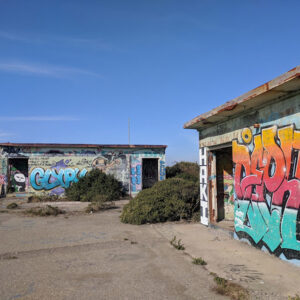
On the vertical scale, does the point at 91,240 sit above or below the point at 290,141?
below

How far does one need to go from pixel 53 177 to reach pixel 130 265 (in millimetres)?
15165

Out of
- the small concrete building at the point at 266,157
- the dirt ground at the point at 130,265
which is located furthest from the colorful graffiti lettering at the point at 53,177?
the small concrete building at the point at 266,157

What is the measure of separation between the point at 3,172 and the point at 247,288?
18370 millimetres

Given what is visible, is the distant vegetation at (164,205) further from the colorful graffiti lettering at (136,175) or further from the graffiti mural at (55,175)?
the graffiti mural at (55,175)

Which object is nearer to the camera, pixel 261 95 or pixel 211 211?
pixel 261 95

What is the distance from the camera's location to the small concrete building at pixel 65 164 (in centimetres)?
1895

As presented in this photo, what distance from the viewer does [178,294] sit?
4.04m

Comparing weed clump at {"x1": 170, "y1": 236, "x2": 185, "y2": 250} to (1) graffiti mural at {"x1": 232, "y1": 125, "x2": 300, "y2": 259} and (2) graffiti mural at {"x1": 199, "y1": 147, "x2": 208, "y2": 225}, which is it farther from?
(2) graffiti mural at {"x1": 199, "y1": 147, "x2": 208, "y2": 225}

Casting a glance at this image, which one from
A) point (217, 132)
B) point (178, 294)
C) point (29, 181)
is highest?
point (217, 132)

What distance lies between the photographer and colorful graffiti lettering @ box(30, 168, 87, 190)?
62.3 ft

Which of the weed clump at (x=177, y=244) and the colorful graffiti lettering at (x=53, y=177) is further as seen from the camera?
the colorful graffiti lettering at (x=53, y=177)

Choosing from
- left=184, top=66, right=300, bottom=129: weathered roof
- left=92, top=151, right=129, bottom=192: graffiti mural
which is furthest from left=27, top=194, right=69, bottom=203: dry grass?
left=184, top=66, right=300, bottom=129: weathered roof

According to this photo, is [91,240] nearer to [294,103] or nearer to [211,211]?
[211,211]

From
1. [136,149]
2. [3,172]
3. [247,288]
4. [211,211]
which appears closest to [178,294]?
[247,288]
